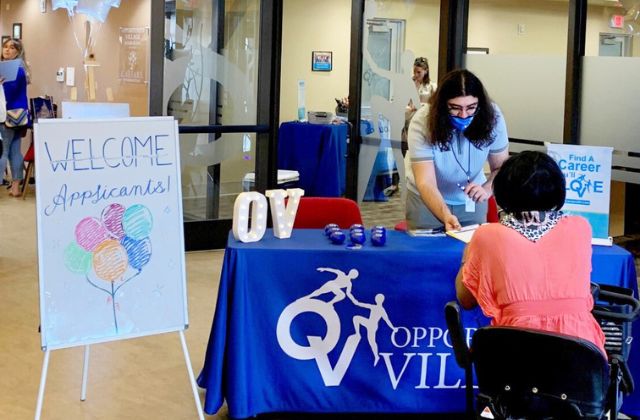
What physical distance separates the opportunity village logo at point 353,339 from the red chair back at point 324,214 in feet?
1.96

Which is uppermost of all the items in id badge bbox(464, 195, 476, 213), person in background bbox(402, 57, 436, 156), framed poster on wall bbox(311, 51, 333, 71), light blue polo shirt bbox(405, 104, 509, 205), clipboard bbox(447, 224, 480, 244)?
framed poster on wall bbox(311, 51, 333, 71)

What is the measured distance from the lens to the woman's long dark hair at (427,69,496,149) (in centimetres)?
357

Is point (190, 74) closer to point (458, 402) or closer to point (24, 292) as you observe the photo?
point (24, 292)

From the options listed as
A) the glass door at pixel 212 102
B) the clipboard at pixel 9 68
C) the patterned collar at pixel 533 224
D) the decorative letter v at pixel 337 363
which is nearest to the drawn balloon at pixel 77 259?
the decorative letter v at pixel 337 363

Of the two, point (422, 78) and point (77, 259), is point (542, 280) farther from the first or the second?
point (422, 78)

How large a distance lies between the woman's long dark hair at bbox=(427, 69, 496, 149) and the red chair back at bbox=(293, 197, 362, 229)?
0.50 m

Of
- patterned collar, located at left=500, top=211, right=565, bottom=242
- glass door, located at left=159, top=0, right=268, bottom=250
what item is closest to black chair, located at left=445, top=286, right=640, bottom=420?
patterned collar, located at left=500, top=211, right=565, bottom=242

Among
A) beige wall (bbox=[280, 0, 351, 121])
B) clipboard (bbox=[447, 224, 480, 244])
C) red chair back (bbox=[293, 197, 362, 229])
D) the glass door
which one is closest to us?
clipboard (bbox=[447, 224, 480, 244])

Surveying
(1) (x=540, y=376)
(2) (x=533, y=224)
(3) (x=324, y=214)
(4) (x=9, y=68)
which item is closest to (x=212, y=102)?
(4) (x=9, y=68)

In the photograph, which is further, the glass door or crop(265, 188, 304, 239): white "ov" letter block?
the glass door

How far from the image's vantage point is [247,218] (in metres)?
3.40

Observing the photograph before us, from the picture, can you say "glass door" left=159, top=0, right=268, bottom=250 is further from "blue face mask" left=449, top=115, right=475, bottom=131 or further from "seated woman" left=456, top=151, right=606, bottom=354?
"seated woman" left=456, top=151, right=606, bottom=354

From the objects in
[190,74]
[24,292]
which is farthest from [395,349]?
[190,74]

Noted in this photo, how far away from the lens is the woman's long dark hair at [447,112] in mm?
3566
